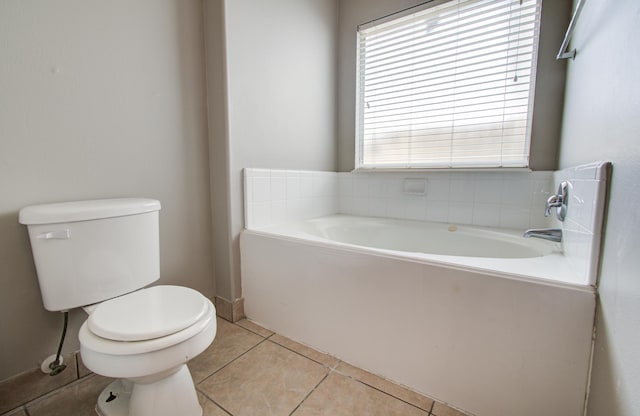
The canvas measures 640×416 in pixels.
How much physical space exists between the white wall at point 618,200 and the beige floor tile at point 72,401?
160cm

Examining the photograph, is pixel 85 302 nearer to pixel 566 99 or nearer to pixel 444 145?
pixel 444 145

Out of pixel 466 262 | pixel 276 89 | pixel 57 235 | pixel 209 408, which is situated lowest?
pixel 209 408

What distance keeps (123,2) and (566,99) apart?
87.0 inches

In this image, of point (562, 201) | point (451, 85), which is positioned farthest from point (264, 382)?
point (451, 85)

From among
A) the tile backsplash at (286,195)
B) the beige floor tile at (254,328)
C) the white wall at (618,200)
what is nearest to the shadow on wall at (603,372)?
the white wall at (618,200)

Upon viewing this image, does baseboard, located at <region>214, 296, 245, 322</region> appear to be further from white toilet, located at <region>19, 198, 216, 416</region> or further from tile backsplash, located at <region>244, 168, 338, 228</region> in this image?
white toilet, located at <region>19, 198, 216, 416</region>

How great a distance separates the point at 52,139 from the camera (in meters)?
1.08

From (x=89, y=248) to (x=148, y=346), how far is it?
1.58 feet

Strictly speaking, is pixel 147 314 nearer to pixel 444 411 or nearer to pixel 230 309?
pixel 230 309

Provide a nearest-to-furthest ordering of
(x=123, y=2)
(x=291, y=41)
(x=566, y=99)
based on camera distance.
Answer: (x=123, y=2), (x=566, y=99), (x=291, y=41)

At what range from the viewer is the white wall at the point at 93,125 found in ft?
3.30

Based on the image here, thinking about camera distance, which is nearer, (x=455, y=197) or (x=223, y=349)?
(x=223, y=349)

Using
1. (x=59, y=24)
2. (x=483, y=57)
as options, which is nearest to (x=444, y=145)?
(x=483, y=57)

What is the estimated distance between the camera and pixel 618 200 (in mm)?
664
